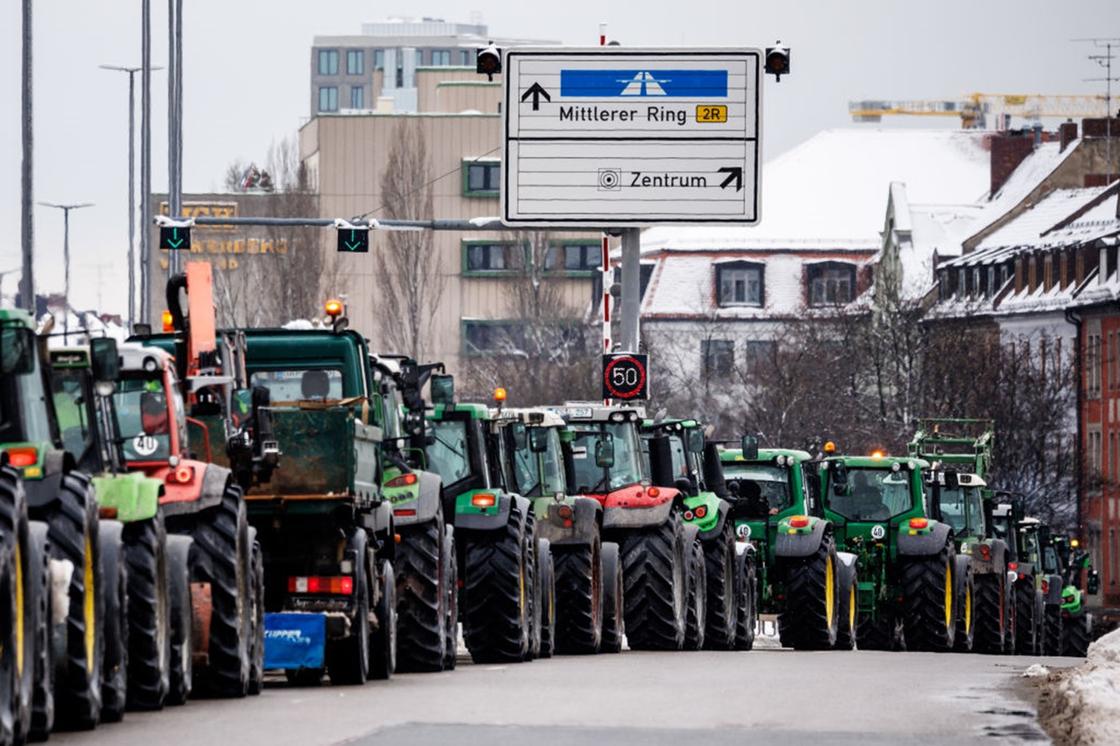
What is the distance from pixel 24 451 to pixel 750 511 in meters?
22.4

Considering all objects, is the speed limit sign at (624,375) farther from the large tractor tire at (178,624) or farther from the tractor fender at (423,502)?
the large tractor tire at (178,624)

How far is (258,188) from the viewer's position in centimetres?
12456

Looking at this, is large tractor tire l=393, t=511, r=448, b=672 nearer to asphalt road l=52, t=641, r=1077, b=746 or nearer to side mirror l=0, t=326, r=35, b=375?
asphalt road l=52, t=641, r=1077, b=746

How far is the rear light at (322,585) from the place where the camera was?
2241cm

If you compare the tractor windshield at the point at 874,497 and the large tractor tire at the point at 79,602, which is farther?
the tractor windshield at the point at 874,497

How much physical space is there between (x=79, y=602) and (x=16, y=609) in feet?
4.20

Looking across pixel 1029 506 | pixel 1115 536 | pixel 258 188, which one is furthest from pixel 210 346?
pixel 258 188

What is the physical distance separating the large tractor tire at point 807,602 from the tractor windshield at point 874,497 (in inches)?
191

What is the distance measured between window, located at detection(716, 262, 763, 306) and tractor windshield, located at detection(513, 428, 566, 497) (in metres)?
83.0

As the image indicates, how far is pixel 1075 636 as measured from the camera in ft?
203

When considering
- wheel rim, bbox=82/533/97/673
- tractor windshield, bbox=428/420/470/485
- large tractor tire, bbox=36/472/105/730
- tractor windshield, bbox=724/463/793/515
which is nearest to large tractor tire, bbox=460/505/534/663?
tractor windshield, bbox=428/420/470/485

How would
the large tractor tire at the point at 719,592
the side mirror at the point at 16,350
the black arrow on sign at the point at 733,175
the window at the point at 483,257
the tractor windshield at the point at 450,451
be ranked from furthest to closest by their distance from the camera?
the window at the point at 483,257 → the black arrow on sign at the point at 733,175 → the large tractor tire at the point at 719,592 → the tractor windshield at the point at 450,451 → the side mirror at the point at 16,350

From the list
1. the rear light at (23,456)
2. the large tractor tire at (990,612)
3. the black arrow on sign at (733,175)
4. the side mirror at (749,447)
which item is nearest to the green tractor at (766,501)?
the side mirror at (749,447)

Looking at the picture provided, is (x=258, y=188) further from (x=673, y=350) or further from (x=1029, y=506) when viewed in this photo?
(x=1029, y=506)
